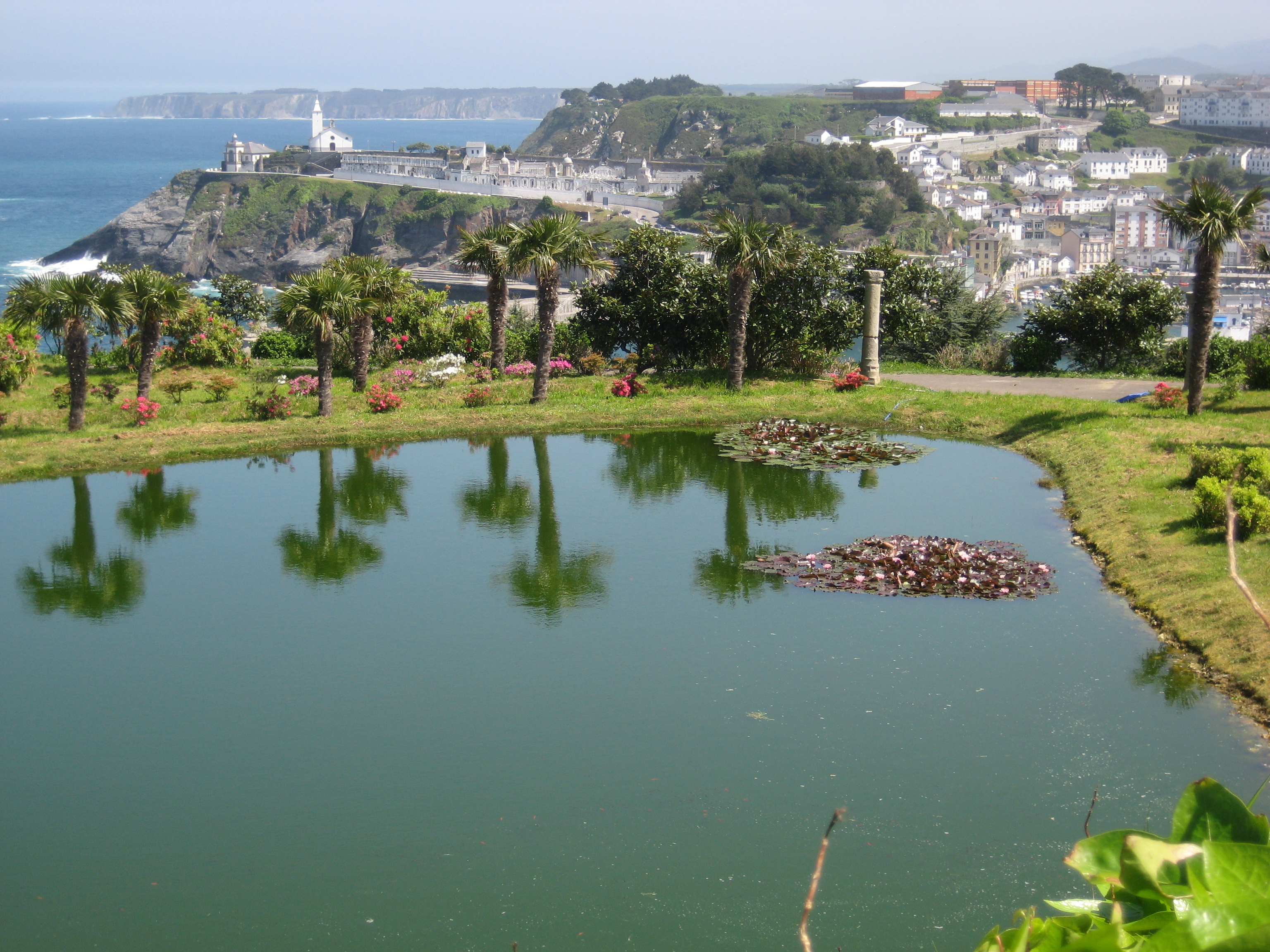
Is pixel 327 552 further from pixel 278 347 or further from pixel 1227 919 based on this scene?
pixel 278 347

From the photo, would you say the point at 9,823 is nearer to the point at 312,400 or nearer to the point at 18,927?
the point at 18,927

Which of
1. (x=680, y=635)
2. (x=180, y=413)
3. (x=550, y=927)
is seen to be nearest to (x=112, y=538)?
(x=180, y=413)

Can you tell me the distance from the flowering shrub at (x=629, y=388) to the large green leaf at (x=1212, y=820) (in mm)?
22450

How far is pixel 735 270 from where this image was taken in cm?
2348

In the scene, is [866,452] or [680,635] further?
[866,452]

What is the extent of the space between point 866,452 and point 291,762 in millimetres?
12690

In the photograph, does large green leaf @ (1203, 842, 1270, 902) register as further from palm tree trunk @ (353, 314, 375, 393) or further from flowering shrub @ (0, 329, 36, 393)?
flowering shrub @ (0, 329, 36, 393)

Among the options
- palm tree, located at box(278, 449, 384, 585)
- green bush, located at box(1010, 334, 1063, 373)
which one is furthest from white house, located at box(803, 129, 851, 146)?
palm tree, located at box(278, 449, 384, 585)

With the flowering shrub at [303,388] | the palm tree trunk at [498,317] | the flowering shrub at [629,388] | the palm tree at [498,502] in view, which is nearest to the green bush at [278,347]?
the flowering shrub at [303,388]

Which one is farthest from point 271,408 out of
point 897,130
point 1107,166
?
point 897,130

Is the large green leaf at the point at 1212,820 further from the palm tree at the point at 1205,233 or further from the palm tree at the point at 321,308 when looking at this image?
the palm tree at the point at 321,308

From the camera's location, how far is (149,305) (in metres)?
22.4

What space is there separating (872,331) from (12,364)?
734 inches

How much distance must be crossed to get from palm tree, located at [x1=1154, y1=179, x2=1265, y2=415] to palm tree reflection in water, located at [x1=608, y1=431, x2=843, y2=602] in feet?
20.8
